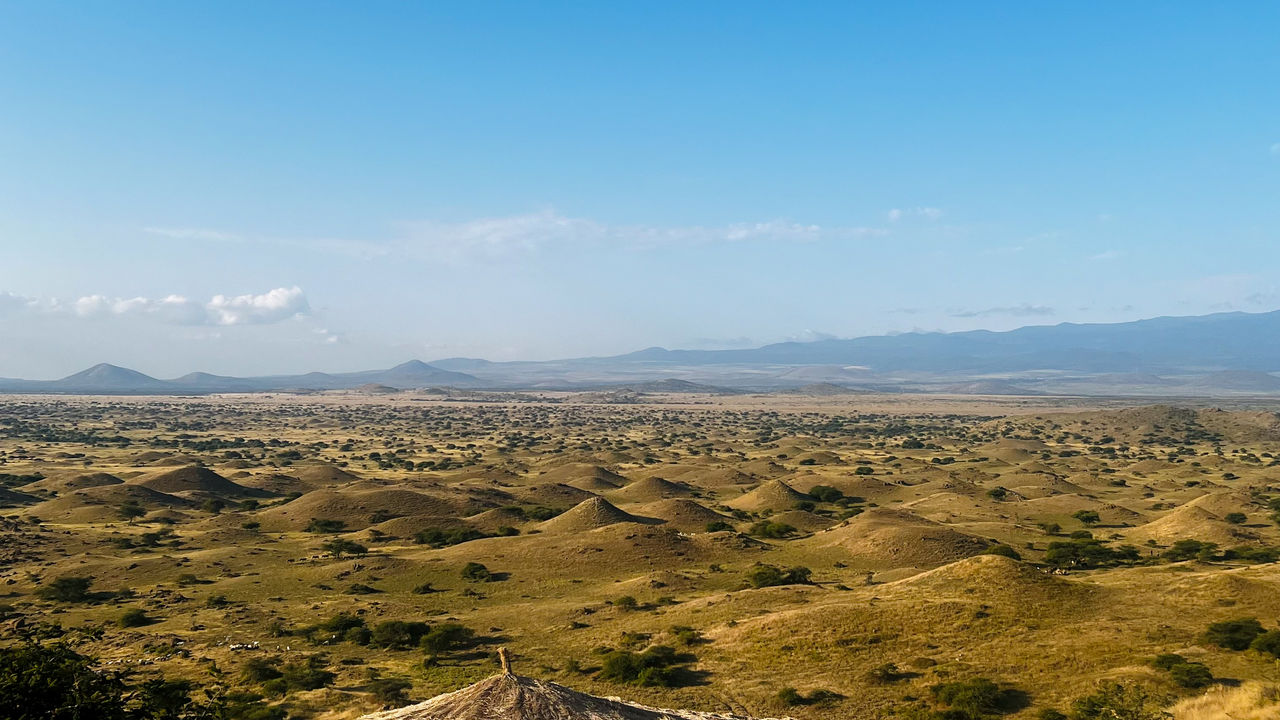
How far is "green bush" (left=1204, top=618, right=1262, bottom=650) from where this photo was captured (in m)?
34.2

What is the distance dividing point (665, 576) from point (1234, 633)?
103ft

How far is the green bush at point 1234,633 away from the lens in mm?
34250

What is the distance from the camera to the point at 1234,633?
34844 mm

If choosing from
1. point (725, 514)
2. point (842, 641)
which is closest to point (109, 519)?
point (725, 514)

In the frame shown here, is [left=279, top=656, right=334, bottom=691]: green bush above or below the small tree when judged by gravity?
above

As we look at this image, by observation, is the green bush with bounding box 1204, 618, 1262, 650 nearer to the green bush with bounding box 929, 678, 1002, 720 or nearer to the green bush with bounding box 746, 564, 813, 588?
the green bush with bounding box 929, 678, 1002, 720

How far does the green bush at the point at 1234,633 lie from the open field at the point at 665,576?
639 mm

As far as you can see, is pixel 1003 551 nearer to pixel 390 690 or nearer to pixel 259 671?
pixel 390 690

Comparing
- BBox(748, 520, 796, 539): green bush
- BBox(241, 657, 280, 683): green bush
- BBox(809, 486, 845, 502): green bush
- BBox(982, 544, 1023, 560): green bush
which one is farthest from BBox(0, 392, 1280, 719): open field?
BBox(982, 544, 1023, 560): green bush

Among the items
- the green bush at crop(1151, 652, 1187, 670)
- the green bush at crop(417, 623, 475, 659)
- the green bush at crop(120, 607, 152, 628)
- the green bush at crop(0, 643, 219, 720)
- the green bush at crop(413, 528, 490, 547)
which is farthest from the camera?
the green bush at crop(413, 528, 490, 547)

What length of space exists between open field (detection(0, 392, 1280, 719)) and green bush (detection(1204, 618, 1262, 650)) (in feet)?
2.10

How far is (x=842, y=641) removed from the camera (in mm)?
37938

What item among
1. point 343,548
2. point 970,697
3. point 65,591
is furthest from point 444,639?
point 65,591

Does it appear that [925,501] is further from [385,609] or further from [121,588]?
[121,588]
